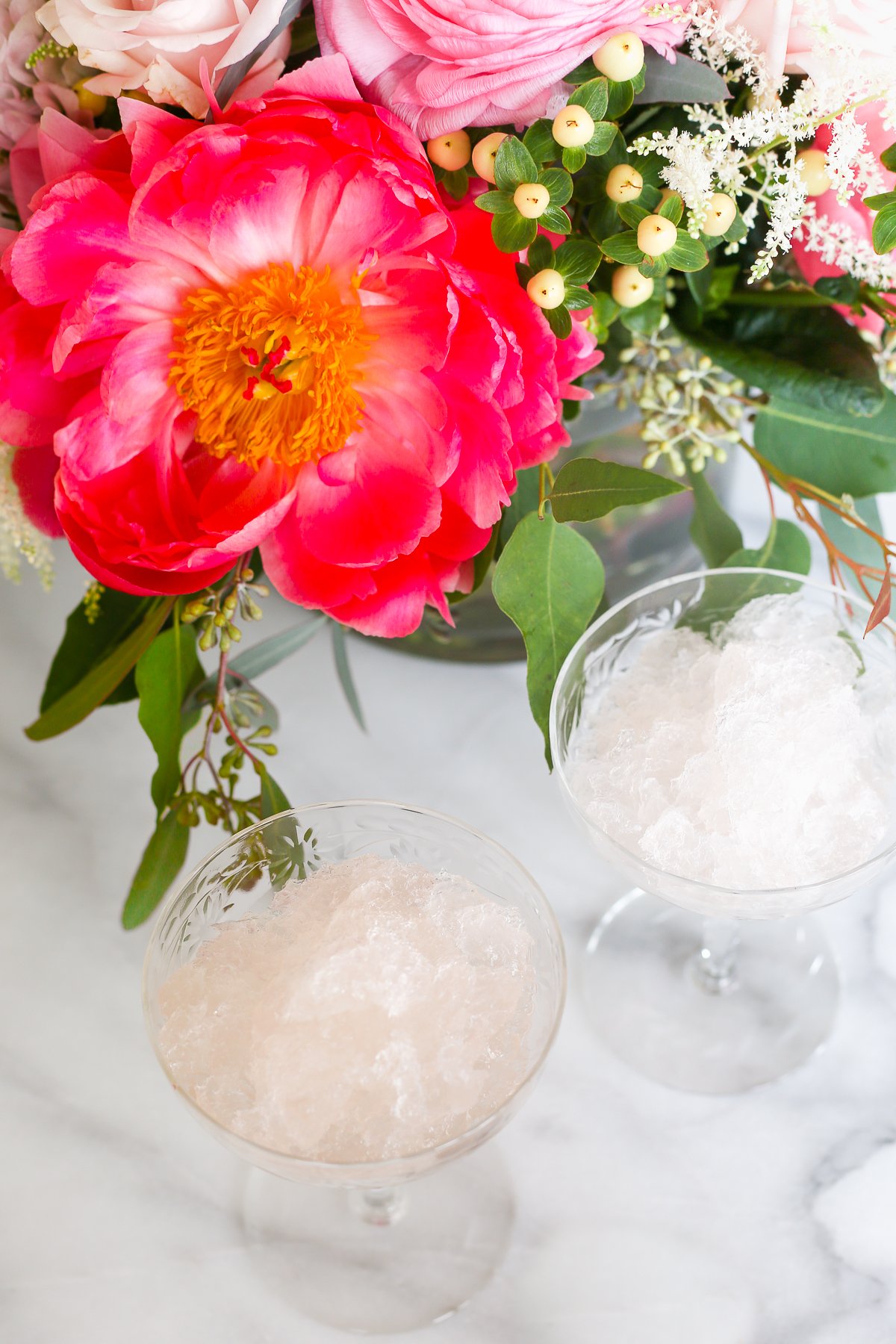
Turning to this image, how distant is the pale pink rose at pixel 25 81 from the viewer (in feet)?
1.46

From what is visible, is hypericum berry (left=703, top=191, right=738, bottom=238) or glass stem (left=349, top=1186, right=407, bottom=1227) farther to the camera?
glass stem (left=349, top=1186, right=407, bottom=1227)

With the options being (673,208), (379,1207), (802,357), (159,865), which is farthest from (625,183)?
(379,1207)

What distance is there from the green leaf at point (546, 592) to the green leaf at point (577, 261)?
10 cm

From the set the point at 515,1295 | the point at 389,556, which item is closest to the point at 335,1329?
the point at 515,1295

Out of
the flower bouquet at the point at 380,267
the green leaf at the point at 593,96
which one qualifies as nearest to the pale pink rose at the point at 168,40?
the flower bouquet at the point at 380,267

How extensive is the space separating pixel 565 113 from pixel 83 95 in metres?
0.19

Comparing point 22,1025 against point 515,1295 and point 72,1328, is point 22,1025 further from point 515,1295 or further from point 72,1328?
point 515,1295

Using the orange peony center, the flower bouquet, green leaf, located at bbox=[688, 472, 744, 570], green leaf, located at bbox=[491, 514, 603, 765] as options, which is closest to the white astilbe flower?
the flower bouquet

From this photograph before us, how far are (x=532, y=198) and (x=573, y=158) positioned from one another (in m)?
0.02

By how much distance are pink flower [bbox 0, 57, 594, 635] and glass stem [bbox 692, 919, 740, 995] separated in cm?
25

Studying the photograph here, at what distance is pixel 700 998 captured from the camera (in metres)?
0.63

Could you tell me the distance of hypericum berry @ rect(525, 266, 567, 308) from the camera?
42cm

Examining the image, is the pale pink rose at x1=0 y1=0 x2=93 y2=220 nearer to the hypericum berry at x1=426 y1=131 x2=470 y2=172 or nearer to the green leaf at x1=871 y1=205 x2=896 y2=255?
the hypericum berry at x1=426 y1=131 x2=470 y2=172

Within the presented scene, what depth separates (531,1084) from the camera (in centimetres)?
42
